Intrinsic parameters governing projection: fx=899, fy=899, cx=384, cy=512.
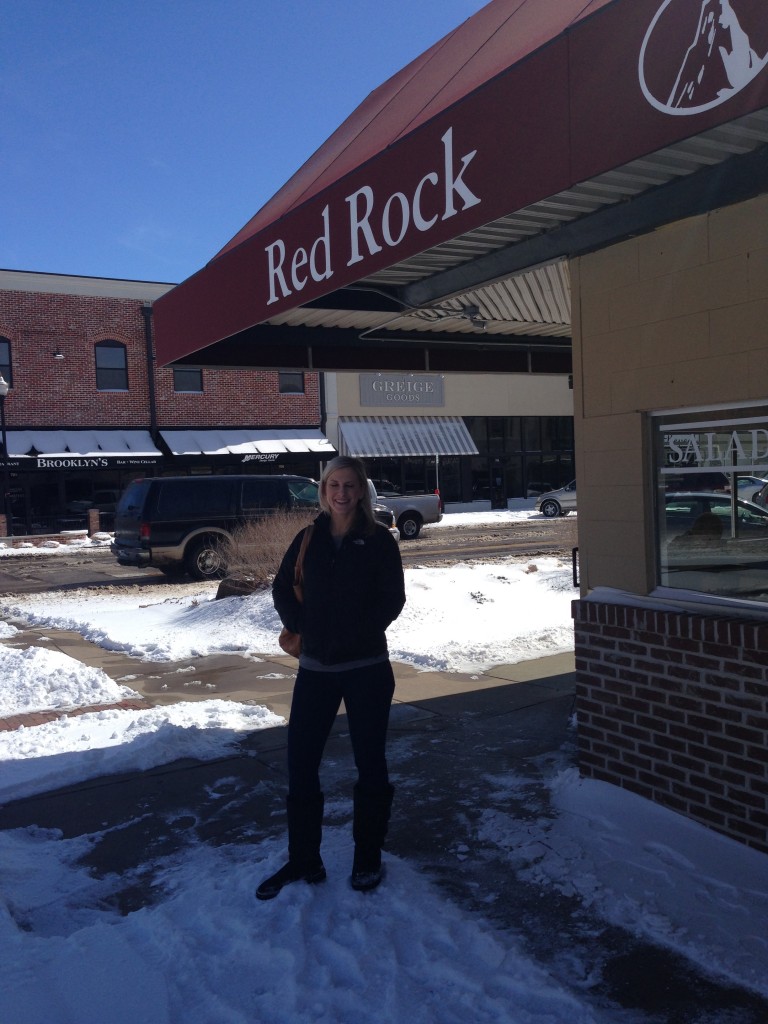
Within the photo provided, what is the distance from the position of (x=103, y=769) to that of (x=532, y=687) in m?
3.27

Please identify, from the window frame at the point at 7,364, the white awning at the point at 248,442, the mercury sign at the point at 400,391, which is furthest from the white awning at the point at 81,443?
the mercury sign at the point at 400,391

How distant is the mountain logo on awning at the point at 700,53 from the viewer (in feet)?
9.08

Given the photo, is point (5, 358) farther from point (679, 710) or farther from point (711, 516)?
point (679, 710)

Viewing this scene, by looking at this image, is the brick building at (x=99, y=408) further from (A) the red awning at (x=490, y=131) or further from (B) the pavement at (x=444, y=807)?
(A) the red awning at (x=490, y=131)

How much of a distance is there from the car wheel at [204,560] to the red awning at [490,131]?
9.66m

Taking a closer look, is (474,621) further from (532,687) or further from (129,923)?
(129,923)

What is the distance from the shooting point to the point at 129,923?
11.1 feet

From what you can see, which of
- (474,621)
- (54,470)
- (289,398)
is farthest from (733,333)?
(289,398)

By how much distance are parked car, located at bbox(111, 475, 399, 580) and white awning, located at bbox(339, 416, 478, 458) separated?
61.9 ft

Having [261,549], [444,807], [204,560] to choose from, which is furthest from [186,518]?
[444,807]

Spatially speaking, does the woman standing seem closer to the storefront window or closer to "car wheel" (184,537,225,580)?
the storefront window

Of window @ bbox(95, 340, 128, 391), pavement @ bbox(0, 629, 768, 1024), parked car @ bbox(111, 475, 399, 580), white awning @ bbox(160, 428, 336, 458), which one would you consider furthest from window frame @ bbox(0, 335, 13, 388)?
pavement @ bbox(0, 629, 768, 1024)

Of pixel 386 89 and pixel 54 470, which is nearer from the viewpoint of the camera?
pixel 386 89

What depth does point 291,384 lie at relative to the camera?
3419 cm
